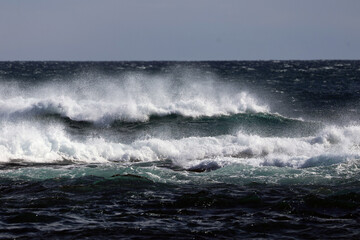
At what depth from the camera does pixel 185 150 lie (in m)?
21.9

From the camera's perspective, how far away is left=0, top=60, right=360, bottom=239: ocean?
11406 mm

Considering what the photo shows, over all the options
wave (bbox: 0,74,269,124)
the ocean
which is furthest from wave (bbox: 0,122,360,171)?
wave (bbox: 0,74,269,124)

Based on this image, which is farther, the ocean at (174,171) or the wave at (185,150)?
the wave at (185,150)

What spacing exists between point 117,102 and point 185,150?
13325mm

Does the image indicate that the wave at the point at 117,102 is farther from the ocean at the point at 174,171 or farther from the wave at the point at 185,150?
the wave at the point at 185,150

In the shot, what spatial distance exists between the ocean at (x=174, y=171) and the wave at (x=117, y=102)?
10 cm

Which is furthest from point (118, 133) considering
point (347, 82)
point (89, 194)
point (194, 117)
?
point (347, 82)

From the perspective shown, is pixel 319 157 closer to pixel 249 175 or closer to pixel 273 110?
pixel 249 175

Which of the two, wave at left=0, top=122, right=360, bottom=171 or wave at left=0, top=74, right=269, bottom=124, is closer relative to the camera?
wave at left=0, top=122, right=360, bottom=171

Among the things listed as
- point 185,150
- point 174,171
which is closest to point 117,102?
point 185,150

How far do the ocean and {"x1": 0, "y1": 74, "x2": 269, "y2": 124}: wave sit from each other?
4.1 inches

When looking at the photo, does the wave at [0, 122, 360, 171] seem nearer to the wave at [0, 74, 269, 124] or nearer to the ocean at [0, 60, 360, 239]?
the ocean at [0, 60, 360, 239]

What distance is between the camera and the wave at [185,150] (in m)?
19.0

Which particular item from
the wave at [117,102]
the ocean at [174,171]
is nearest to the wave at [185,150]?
the ocean at [174,171]
